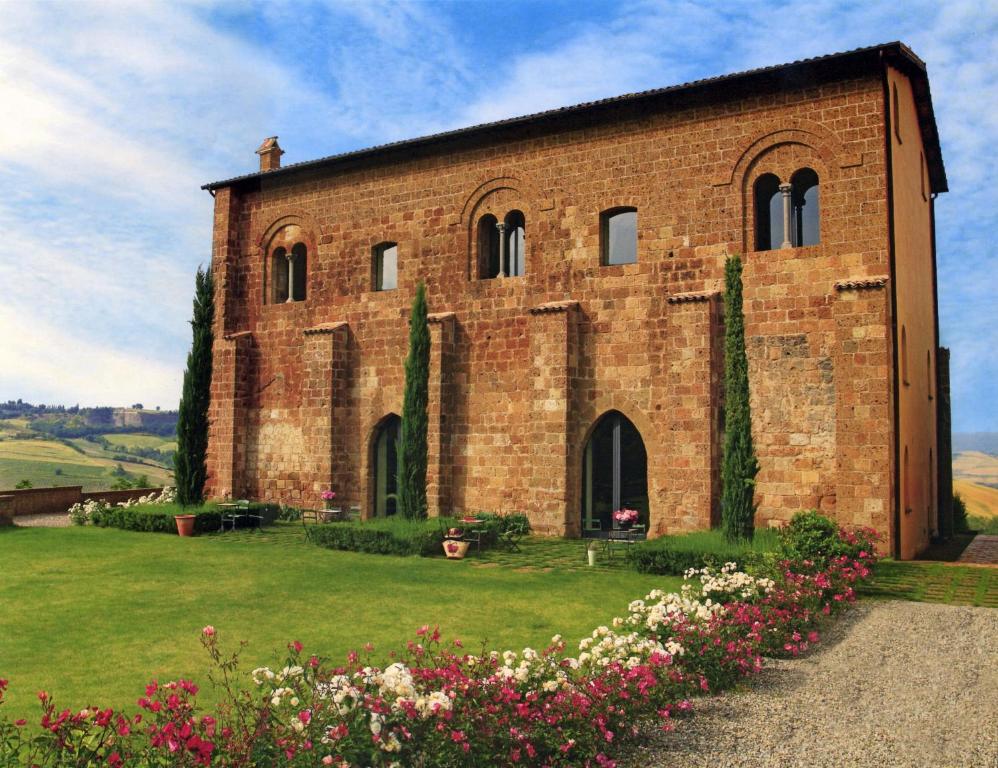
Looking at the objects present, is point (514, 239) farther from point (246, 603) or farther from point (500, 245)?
point (246, 603)

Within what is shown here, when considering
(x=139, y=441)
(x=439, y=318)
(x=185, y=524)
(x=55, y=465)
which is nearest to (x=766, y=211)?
(x=439, y=318)

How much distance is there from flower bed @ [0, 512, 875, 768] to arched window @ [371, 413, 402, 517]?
14324 millimetres

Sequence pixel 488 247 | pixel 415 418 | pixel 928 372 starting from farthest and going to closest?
pixel 928 372, pixel 488 247, pixel 415 418

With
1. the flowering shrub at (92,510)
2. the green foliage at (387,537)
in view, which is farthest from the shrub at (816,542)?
the flowering shrub at (92,510)

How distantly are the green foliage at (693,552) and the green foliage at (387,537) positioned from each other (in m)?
4.23

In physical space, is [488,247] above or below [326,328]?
above

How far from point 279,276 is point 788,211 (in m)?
15.1

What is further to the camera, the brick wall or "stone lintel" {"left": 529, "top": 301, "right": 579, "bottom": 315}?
"stone lintel" {"left": 529, "top": 301, "right": 579, "bottom": 315}

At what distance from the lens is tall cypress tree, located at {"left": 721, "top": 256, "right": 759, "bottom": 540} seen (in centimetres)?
1479

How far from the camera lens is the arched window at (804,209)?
17359 mm

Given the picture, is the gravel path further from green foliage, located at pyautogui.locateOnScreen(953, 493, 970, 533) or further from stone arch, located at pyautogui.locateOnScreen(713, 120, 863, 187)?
green foliage, located at pyautogui.locateOnScreen(953, 493, 970, 533)

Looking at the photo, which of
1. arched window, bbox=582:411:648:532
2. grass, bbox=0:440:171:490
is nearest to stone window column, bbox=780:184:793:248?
arched window, bbox=582:411:648:532

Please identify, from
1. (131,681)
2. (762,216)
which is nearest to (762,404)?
(762,216)

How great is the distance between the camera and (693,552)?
13.7 m
